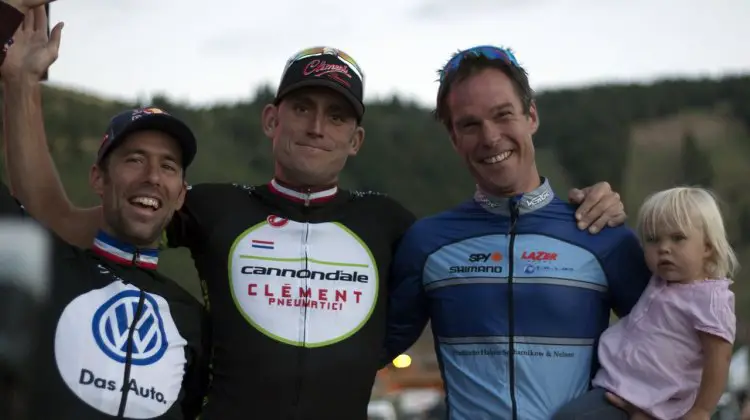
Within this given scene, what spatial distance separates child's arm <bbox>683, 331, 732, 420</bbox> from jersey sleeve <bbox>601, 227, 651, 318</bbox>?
0.48 metres

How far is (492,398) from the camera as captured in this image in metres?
4.29

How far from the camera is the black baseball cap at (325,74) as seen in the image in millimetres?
4711

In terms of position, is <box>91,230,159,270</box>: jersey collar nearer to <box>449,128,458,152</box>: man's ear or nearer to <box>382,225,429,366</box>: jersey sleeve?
<box>382,225,429,366</box>: jersey sleeve

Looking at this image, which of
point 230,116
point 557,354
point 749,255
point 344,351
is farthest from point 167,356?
point 230,116

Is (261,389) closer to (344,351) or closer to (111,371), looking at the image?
(344,351)

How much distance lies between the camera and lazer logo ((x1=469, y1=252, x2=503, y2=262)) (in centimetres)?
450

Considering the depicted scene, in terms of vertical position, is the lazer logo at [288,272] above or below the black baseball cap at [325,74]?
below

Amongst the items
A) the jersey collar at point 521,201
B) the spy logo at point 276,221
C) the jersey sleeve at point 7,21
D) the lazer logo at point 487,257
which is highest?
the jersey sleeve at point 7,21

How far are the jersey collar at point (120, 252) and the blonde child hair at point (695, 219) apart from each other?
2202 millimetres

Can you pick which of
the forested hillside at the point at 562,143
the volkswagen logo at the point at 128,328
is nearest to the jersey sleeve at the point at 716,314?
the volkswagen logo at the point at 128,328

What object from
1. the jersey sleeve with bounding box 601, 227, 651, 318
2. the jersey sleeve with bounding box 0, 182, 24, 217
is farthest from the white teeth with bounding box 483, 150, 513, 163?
the jersey sleeve with bounding box 0, 182, 24, 217

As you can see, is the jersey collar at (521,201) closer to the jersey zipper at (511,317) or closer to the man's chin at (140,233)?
the jersey zipper at (511,317)

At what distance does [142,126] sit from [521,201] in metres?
1.75

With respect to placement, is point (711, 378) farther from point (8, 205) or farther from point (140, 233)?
point (8, 205)
